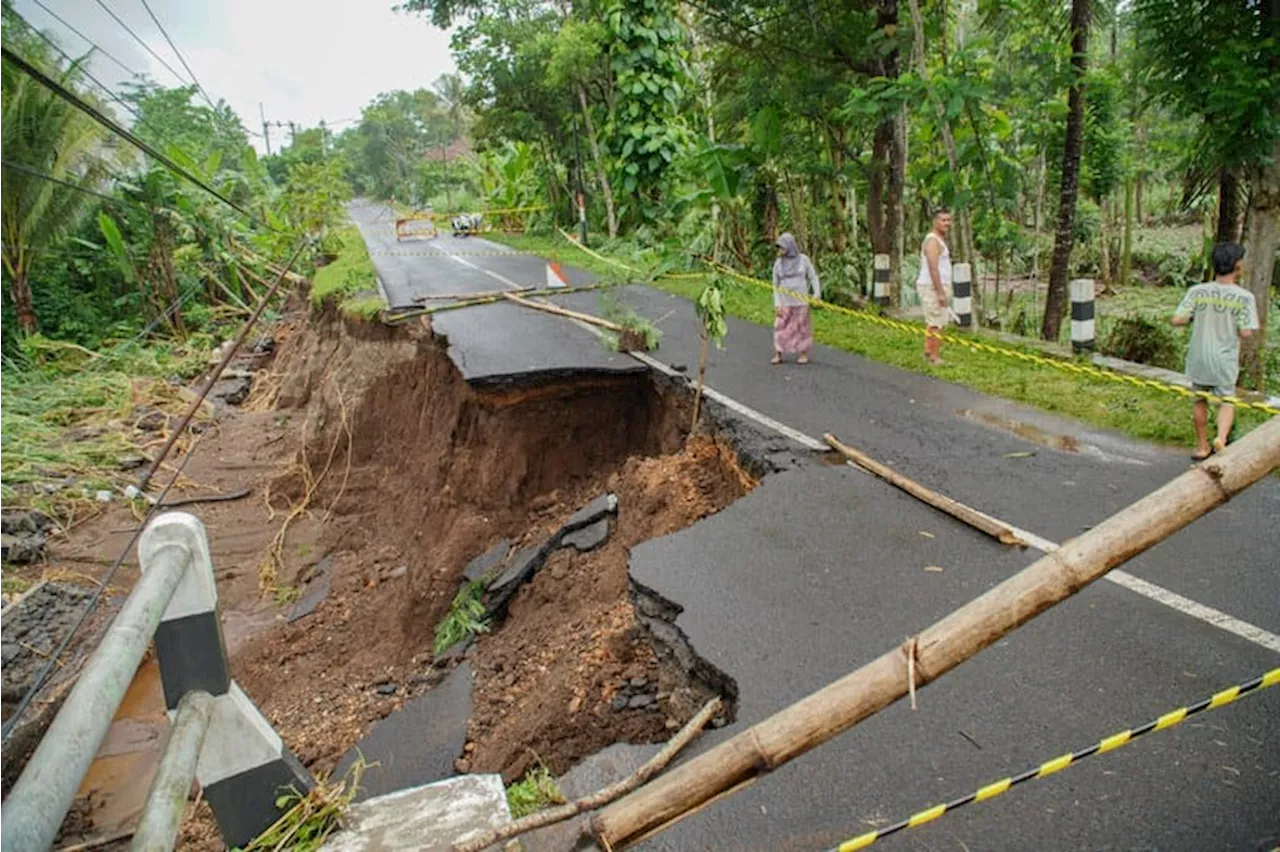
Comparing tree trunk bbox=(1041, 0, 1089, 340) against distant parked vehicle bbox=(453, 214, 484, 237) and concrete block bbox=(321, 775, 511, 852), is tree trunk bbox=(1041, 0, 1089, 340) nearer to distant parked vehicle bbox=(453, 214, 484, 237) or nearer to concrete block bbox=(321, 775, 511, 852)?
concrete block bbox=(321, 775, 511, 852)

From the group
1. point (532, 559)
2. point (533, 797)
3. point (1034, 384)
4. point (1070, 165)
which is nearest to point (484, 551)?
point (532, 559)

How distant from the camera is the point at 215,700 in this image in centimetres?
219

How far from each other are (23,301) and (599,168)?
13.5 meters

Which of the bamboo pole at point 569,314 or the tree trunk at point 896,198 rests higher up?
the tree trunk at point 896,198

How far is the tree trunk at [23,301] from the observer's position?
14.7 metres

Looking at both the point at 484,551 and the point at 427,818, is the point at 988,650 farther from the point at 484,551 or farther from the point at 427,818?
the point at 484,551

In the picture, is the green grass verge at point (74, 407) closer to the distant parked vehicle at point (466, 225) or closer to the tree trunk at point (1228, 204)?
the tree trunk at point (1228, 204)

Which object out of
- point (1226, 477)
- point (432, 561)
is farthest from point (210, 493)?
point (1226, 477)

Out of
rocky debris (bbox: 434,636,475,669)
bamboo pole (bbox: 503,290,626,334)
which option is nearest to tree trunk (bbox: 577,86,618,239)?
bamboo pole (bbox: 503,290,626,334)

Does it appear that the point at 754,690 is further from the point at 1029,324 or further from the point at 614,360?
the point at 1029,324

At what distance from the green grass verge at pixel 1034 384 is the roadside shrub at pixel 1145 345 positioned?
216cm

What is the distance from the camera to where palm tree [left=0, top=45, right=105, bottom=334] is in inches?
467

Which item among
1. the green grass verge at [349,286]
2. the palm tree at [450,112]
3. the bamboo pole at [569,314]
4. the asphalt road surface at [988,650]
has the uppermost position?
the palm tree at [450,112]

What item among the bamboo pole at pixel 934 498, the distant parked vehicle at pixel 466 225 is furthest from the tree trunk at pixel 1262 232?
the distant parked vehicle at pixel 466 225
